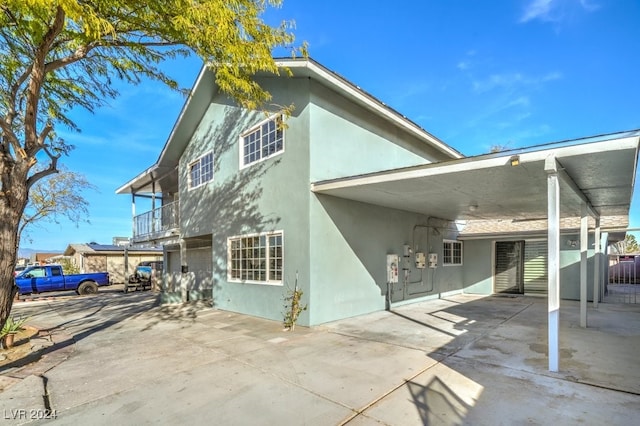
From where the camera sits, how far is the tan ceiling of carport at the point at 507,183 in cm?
474

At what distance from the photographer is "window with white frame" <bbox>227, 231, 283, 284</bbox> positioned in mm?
8773

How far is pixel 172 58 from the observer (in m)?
7.40

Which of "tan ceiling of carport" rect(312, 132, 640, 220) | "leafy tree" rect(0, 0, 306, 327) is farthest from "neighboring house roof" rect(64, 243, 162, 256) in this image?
"tan ceiling of carport" rect(312, 132, 640, 220)

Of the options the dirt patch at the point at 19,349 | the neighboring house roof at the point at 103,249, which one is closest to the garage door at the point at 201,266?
the dirt patch at the point at 19,349

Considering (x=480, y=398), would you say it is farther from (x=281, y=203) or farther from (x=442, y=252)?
(x=442, y=252)

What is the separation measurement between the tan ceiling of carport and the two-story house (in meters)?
0.03

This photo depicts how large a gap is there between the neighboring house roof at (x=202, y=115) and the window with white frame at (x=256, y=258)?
3.99 metres

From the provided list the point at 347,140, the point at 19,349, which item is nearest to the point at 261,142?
the point at 347,140

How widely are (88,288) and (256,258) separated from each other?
14269 mm

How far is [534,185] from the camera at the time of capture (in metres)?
6.67

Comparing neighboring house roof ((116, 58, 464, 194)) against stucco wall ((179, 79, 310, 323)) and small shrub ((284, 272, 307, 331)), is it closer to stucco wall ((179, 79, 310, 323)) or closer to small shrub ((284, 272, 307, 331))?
stucco wall ((179, 79, 310, 323))

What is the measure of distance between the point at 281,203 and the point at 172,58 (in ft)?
13.5

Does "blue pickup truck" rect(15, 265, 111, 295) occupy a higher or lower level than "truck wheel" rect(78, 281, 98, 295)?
higher

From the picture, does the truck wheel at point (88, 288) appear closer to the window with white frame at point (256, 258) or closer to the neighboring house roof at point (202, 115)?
the neighboring house roof at point (202, 115)
